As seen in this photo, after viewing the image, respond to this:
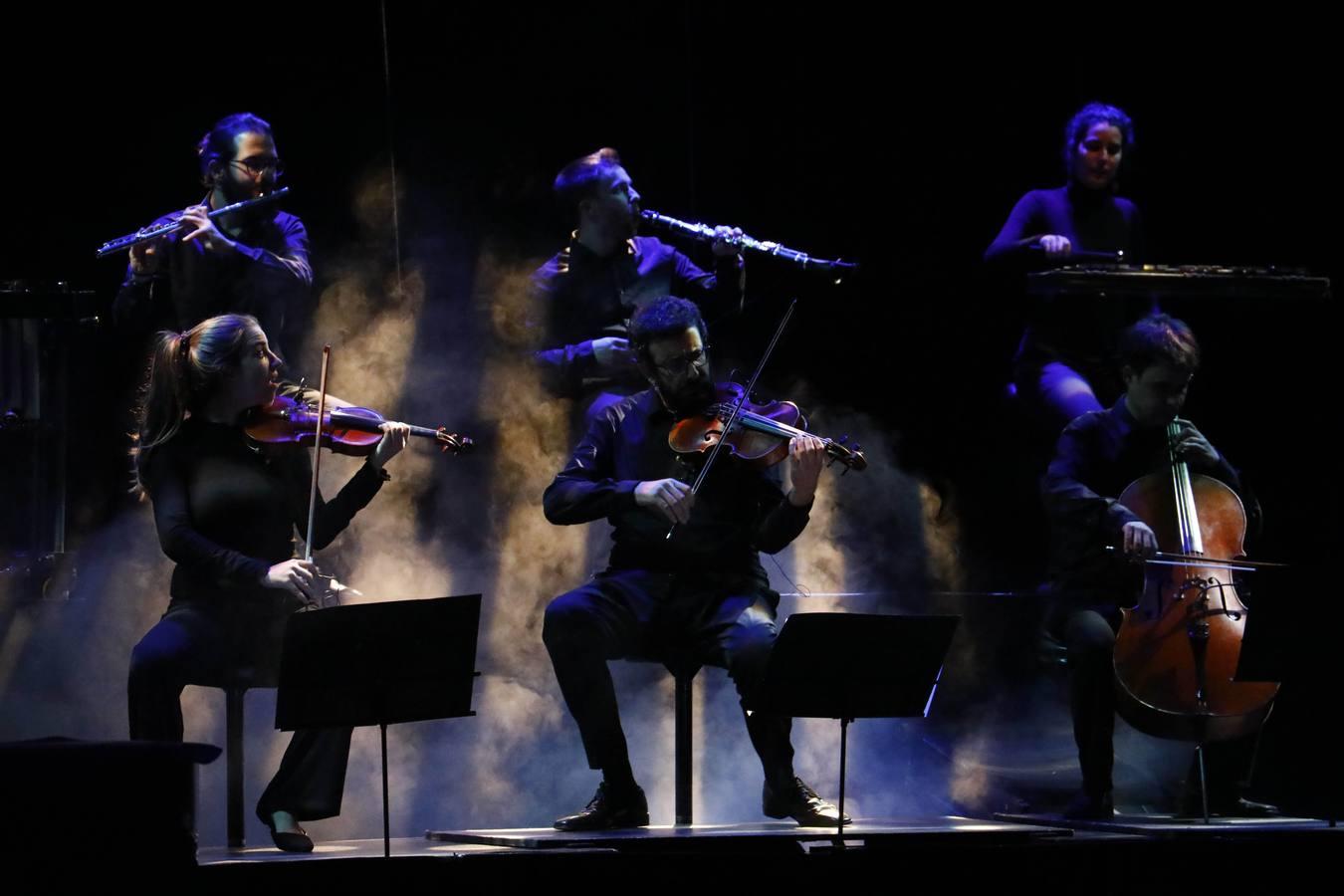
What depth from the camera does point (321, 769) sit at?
415 centimetres

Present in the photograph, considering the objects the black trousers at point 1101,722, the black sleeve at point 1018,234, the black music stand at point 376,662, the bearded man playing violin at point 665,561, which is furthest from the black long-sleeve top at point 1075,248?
the black music stand at point 376,662

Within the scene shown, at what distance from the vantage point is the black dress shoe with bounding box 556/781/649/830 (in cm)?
413

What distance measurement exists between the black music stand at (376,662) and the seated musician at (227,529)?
62cm

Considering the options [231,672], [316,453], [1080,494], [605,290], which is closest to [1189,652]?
[1080,494]

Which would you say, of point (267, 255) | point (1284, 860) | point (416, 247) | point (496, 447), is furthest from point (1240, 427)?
point (267, 255)

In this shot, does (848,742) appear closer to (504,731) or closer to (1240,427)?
(504,731)

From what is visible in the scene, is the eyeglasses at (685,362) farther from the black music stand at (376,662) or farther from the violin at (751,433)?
the black music stand at (376,662)

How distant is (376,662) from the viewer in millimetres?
3553

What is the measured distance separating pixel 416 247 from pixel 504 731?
165 cm

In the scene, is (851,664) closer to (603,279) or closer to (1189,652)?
(1189,652)

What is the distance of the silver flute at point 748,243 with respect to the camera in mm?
5074

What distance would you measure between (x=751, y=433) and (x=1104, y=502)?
3.32ft

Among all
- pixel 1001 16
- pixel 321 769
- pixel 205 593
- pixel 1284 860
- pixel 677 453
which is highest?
pixel 1001 16

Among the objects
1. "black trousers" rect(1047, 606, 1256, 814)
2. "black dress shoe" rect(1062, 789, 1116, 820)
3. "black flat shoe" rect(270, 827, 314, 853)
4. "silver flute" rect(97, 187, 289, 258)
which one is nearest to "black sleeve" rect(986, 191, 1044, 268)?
"black trousers" rect(1047, 606, 1256, 814)
